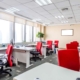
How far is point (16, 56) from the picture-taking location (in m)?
4.57

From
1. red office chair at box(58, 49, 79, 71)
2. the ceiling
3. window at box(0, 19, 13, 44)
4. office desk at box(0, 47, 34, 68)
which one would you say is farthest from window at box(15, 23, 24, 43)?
red office chair at box(58, 49, 79, 71)

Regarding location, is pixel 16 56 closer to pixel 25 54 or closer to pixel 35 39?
pixel 25 54

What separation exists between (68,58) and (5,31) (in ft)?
14.9

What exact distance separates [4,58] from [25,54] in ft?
4.40

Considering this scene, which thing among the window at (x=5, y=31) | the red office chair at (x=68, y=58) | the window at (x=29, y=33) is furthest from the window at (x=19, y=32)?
the red office chair at (x=68, y=58)

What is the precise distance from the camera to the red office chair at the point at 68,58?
65.6 inches

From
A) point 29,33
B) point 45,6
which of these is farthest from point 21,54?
point 29,33

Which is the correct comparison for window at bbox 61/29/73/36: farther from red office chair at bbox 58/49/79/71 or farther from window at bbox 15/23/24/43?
red office chair at bbox 58/49/79/71

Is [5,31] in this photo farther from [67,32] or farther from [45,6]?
[67,32]

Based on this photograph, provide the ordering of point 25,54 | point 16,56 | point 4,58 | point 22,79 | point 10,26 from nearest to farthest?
point 22,79 < point 4,58 < point 25,54 < point 16,56 < point 10,26

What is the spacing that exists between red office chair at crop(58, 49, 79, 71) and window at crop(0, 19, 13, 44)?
422 centimetres

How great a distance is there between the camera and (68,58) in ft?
5.49

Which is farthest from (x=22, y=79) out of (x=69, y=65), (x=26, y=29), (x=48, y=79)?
(x=26, y=29)

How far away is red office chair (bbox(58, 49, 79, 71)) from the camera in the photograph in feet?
5.46
